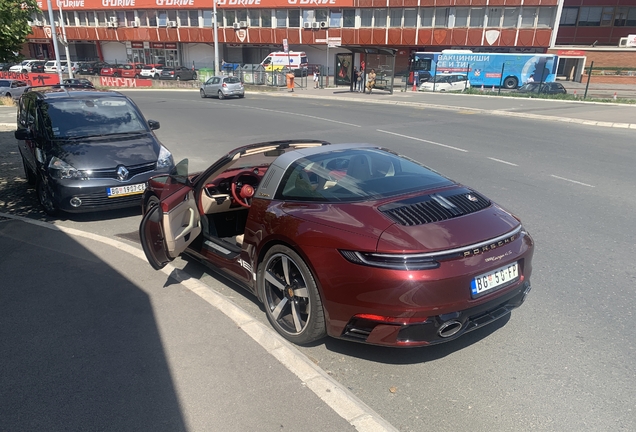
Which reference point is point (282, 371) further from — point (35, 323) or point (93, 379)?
point (35, 323)

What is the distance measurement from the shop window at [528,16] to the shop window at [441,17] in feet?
Answer: 24.7

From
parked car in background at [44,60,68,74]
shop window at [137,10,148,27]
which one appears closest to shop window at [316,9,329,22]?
shop window at [137,10,148,27]

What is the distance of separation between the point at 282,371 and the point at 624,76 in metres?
52.4

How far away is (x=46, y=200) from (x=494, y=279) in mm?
6289

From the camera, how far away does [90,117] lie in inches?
302

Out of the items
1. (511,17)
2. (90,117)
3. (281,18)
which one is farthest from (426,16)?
(90,117)

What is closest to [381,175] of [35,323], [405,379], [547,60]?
[405,379]

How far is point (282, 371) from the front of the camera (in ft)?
10.6

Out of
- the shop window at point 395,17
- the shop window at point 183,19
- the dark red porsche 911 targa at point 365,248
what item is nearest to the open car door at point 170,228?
the dark red porsche 911 targa at point 365,248

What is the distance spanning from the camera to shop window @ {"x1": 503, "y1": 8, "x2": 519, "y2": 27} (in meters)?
48.3

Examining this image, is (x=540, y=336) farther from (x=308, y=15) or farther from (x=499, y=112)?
(x=308, y=15)

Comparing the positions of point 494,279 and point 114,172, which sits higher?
point 494,279

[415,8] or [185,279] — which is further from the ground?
[415,8]

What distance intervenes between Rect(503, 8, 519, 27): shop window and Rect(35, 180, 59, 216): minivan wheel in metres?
51.7
